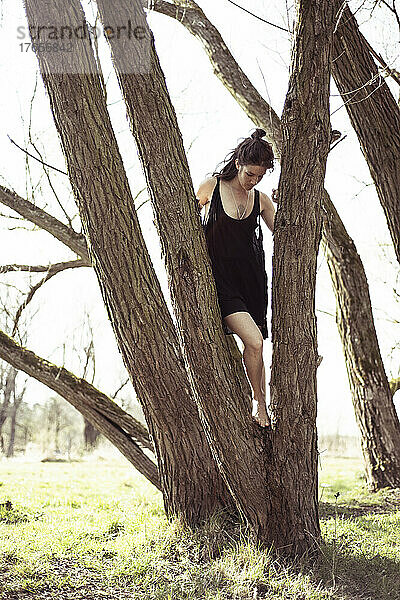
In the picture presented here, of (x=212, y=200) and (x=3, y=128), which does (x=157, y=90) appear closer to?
(x=212, y=200)

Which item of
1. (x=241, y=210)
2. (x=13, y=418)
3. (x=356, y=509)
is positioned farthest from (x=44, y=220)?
(x=13, y=418)

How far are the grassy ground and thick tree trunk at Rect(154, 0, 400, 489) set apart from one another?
131 cm

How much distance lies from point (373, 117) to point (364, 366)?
2.51m

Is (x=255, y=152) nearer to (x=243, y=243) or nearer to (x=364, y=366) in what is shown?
(x=243, y=243)

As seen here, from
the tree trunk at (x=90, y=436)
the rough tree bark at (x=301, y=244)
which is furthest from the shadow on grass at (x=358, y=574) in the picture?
the tree trunk at (x=90, y=436)

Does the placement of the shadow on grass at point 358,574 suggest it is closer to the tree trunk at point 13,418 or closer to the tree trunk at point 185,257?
the tree trunk at point 185,257

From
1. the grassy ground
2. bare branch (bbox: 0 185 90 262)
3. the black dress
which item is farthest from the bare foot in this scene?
bare branch (bbox: 0 185 90 262)

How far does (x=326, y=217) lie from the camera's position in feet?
20.6

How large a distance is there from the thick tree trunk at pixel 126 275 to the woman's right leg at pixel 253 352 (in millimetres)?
576

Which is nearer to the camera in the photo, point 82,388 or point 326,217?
point 82,388

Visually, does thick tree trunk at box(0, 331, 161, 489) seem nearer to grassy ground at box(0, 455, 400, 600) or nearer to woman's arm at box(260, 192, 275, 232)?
grassy ground at box(0, 455, 400, 600)

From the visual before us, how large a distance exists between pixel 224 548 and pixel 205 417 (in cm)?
87

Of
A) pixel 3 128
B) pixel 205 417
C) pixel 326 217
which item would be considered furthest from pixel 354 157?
pixel 205 417

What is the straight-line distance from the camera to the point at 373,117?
17.5 feet
